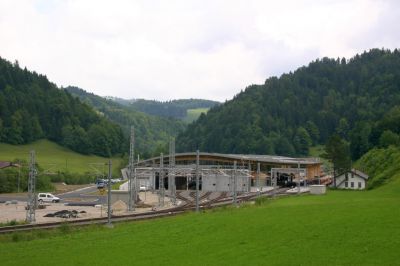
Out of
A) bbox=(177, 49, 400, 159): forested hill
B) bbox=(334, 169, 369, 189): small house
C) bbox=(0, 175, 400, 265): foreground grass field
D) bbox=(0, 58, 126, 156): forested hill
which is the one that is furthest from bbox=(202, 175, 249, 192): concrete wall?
bbox=(0, 58, 126, 156): forested hill

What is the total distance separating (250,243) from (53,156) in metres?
127

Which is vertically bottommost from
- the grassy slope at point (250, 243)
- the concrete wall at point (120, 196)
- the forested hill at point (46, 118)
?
the grassy slope at point (250, 243)

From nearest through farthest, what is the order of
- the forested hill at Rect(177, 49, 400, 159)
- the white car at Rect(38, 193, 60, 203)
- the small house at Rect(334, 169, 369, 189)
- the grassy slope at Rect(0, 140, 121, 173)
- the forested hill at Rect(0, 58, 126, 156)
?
1. the small house at Rect(334, 169, 369, 189)
2. the white car at Rect(38, 193, 60, 203)
3. the grassy slope at Rect(0, 140, 121, 173)
4. the forested hill at Rect(0, 58, 126, 156)
5. the forested hill at Rect(177, 49, 400, 159)

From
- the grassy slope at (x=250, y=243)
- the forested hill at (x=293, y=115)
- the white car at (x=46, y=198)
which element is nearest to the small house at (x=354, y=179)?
the white car at (x=46, y=198)

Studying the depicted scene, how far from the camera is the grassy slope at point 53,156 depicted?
413ft

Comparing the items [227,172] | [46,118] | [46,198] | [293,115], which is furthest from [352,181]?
[46,118]

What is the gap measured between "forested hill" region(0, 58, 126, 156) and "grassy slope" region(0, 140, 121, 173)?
268 centimetres

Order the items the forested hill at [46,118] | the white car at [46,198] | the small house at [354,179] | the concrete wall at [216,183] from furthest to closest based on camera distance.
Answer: the forested hill at [46,118] < the concrete wall at [216,183] < the white car at [46,198] < the small house at [354,179]

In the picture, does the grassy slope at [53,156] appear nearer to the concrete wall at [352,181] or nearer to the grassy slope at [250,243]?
the concrete wall at [352,181]

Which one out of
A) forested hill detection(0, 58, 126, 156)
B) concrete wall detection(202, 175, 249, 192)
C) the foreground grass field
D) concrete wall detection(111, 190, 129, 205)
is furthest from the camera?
forested hill detection(0, 58, 126, 156)

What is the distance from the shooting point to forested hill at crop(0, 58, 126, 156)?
15188 cm

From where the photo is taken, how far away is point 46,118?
16462 centimetres

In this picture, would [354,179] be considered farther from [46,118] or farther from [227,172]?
[46,118]

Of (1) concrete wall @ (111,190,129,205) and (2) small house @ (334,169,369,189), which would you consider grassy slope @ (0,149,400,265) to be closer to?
(1) concrete wall @ (111,190,129,205)
